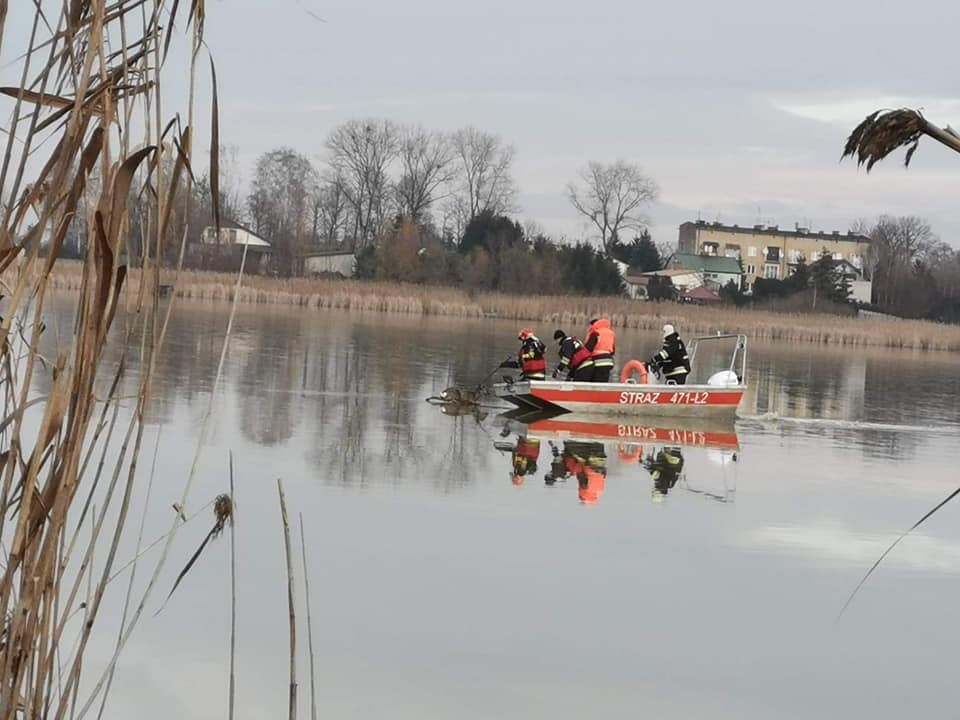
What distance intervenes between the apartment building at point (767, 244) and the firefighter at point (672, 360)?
412ft

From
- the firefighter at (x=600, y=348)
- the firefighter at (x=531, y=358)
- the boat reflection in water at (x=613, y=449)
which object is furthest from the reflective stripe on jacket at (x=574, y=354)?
the boat reflection in water at (x=613, y=449)

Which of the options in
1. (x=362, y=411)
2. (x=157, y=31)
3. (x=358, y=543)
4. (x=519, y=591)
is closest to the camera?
(x=157, y=31)

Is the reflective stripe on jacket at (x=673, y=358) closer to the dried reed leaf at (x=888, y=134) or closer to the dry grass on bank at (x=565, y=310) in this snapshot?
the dried reed leaf at (x=888, y=134)

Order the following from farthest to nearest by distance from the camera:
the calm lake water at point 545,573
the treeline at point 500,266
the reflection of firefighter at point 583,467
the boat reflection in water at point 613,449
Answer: the treeline at point 500,266 → the boat reflection in water at point 613,449 → the reflection of firefighter at point 583,467 → the calm lake water at point 545,573

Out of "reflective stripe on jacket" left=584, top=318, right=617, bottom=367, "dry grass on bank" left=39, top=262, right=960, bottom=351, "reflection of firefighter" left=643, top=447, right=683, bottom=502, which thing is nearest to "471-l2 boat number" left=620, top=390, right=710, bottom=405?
"reflective stripe on jacket" left=584, top=318, right=617, bottom=367

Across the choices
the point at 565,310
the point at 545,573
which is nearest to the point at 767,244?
the point at 565,310

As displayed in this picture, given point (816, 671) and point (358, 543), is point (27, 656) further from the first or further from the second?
point (358, 543)

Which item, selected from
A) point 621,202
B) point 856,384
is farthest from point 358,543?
point 621,202

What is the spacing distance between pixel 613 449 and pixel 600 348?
3.64 meters

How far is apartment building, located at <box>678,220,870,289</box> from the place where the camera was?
488ft

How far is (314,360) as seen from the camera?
103 ft

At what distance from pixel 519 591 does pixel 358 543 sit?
1600mm

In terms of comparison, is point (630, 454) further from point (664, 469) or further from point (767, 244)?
point (767, 244)

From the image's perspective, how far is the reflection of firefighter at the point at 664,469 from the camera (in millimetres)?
16106
